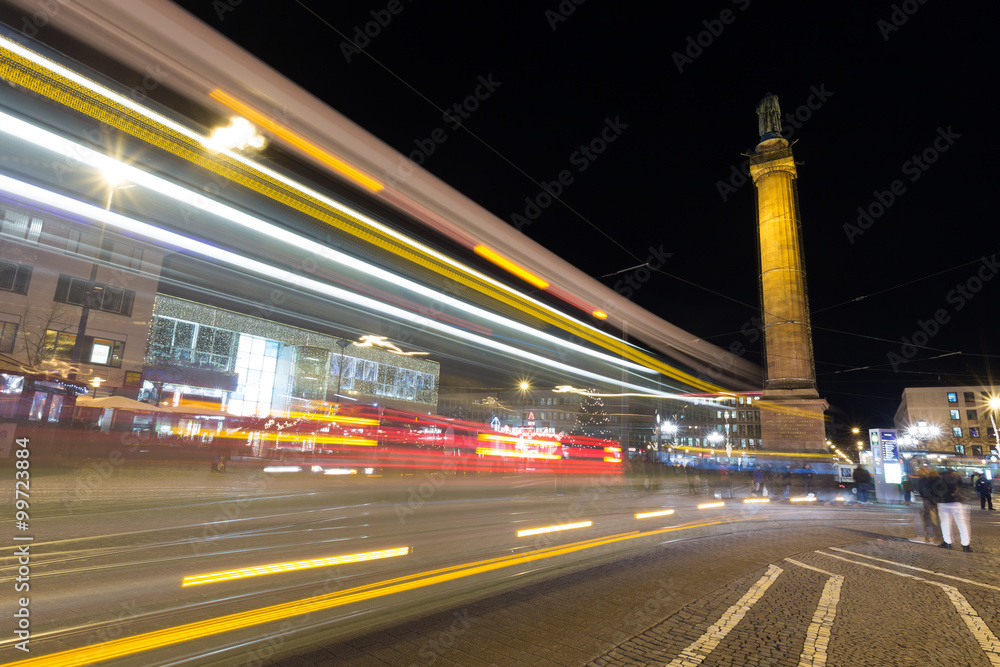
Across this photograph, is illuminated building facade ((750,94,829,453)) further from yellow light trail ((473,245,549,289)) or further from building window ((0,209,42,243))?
building window ((0,209,42,243))

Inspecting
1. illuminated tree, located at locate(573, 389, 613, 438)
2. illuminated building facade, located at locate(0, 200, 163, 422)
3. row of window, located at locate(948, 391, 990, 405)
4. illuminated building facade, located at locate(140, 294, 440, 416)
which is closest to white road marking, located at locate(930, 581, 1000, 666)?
illuminated tree, located at locate(573, 389, 613, 438)

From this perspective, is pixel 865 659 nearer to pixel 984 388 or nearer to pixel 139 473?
pixel 139 473

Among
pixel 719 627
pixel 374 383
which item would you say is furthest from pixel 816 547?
pixel 374 383

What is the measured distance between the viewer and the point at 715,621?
5.16 meters

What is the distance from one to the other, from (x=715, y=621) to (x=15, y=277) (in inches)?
1132

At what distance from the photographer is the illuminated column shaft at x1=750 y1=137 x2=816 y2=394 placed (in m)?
28.5

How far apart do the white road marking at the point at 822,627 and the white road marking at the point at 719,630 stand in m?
0.63

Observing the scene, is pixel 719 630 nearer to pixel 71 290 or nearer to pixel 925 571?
pixel 925 571

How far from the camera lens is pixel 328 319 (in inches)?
301

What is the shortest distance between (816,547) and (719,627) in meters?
6.47

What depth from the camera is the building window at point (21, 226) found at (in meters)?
5.26

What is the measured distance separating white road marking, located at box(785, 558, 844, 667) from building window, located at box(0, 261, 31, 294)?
2757 cm

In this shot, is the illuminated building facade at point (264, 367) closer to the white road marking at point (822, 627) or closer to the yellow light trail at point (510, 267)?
the yellow light trail at point (510, 267)
